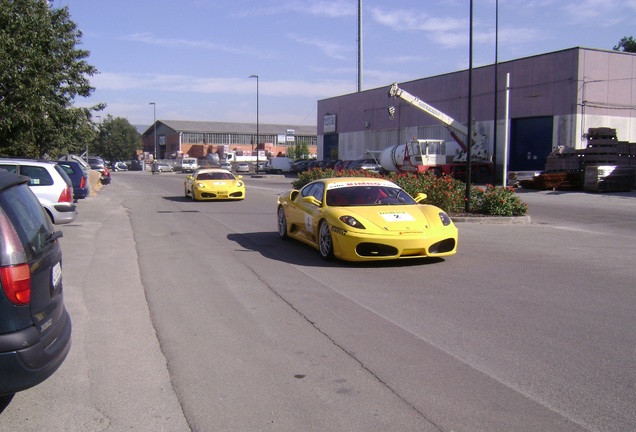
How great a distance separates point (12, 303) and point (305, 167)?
194 ft

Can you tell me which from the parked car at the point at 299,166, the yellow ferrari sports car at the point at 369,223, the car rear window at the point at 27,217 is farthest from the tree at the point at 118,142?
the car rear window at the point at 27,217

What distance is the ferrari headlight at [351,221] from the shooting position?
9.03 metres

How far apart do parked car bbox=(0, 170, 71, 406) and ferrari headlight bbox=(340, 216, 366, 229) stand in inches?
207

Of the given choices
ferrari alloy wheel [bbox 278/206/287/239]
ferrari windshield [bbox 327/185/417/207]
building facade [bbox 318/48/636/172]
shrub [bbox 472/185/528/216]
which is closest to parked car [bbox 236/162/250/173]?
building facade [bbox 318/48/636/172]

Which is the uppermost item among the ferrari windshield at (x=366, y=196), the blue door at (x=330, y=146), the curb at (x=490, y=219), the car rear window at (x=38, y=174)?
the blue door at (x=330, y=146)

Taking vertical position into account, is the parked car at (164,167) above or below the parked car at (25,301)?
above

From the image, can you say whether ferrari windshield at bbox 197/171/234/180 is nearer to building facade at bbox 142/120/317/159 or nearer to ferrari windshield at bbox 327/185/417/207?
ferrari windshield at bbox 327/185/417/207

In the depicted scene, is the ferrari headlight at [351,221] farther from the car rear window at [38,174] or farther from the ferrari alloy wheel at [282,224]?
the car rear window at [38,174]

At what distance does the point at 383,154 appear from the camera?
45.2 meters

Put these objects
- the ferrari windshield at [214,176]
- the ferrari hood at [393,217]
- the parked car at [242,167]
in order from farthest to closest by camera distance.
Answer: the parked car at [242,167]
the ferrari windshield at [214,176]
the ferrari hood at [393,217]

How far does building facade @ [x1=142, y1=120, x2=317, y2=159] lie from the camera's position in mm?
105950

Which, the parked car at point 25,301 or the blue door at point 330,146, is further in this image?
the blue door at point 330,146

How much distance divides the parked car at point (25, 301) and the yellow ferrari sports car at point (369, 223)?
17.1 ft

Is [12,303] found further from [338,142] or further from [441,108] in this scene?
[338,142]
